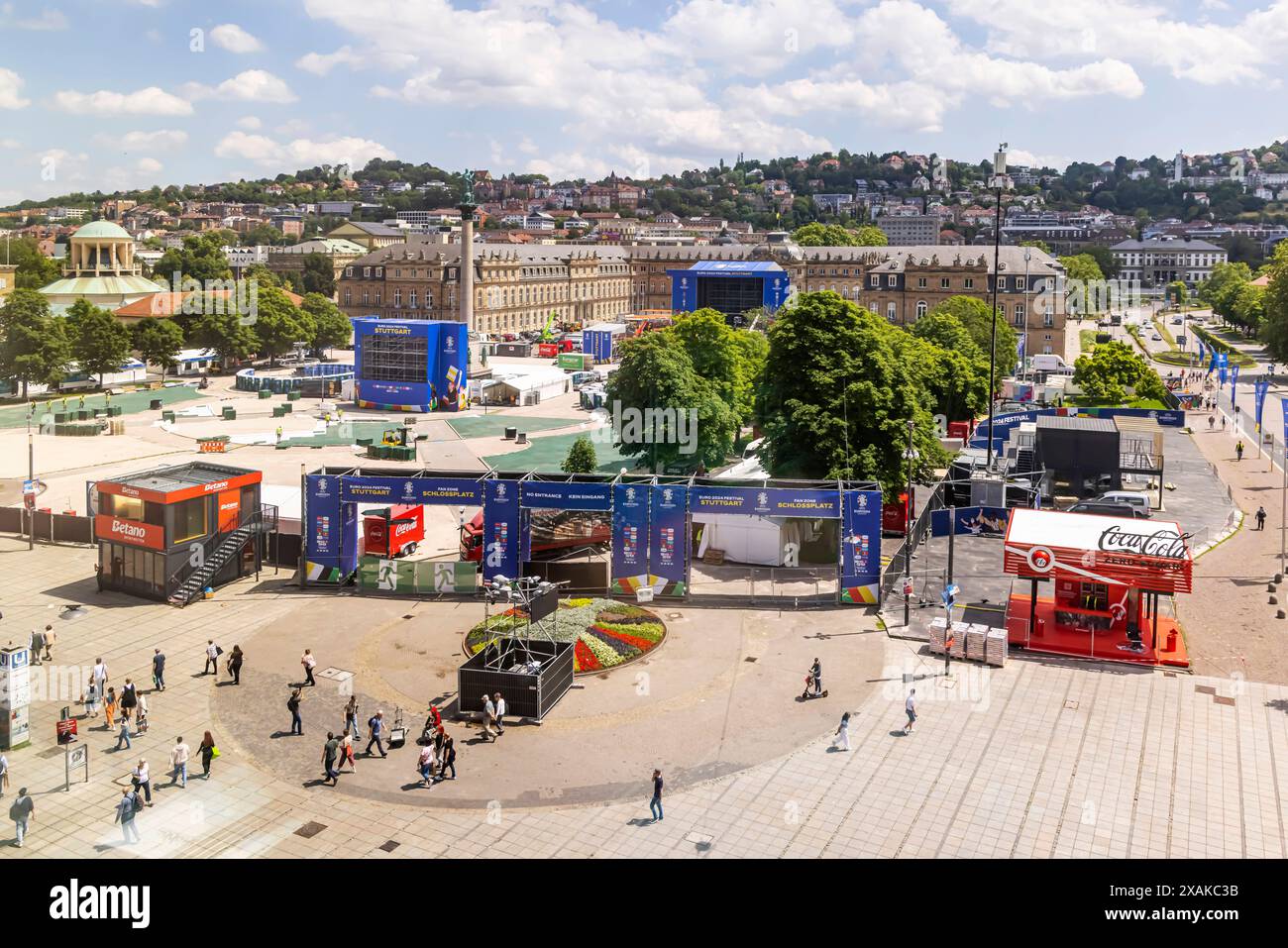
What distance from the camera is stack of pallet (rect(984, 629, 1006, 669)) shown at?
32.0m

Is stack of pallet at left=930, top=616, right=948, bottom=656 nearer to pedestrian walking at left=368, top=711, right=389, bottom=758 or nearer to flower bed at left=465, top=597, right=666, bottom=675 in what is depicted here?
flower bed at left=465, top=597, right=666, bottom=675

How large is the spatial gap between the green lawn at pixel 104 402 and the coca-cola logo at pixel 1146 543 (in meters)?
73.0

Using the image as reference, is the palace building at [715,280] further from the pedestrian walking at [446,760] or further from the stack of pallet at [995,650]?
the pedestrian walking at [446,760]

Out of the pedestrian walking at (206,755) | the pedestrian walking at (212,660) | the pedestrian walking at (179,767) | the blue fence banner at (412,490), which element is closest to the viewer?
the pedestrian walking at (179,767)

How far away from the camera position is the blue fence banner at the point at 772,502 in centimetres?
3728

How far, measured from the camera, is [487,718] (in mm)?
26781

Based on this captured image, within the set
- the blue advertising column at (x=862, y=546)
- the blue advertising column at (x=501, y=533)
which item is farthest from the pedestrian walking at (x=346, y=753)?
the blue advertising column at (x=862, y=546)

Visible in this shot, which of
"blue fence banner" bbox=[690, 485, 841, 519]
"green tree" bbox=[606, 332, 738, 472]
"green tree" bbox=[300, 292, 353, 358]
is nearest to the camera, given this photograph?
"blue fence banner" bbox=[690, 485, 841, 519]

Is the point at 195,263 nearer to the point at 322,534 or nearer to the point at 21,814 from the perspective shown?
the point at 322,534

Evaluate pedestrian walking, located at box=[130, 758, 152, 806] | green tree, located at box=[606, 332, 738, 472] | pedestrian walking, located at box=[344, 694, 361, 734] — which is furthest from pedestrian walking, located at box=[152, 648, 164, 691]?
green tree, located at box=[606, 332, 738, 472]

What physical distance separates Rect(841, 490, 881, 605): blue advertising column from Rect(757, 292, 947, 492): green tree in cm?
607

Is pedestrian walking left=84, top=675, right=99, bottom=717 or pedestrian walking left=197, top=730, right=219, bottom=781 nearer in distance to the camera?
pedestrian walking left=197, top=730, right=219, bottom=781

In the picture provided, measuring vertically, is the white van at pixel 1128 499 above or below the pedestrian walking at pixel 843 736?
above
